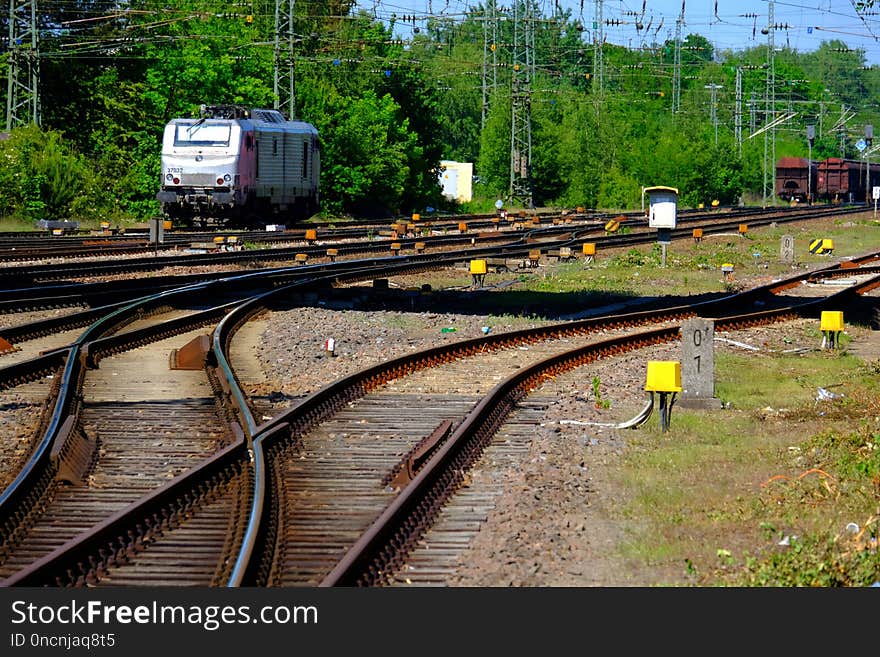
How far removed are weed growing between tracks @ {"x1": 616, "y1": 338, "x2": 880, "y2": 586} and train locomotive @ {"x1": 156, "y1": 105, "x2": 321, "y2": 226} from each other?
85.5 ft

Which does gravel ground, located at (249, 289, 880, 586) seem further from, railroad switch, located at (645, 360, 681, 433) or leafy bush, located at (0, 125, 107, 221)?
leafy bush, located at (0, 125, 107, 221)

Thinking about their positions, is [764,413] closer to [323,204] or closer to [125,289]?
[125,289]

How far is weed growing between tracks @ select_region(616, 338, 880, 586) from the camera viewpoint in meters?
7.89

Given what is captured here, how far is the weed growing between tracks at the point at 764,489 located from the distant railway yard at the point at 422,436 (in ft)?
0.10

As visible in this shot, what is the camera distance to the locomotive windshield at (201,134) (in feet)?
128

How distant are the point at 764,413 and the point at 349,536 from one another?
249 inches

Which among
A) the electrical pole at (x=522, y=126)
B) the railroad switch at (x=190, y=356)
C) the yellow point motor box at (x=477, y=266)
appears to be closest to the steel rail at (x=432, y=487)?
the railroad switch at (x=190, y=356)

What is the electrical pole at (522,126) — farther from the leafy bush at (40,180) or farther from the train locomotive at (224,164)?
the leafy bush at (40,180)

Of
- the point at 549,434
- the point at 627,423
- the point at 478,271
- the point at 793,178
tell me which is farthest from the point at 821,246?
the point at 793,178

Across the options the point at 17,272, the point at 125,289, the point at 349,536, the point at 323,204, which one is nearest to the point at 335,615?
the point at 349,536

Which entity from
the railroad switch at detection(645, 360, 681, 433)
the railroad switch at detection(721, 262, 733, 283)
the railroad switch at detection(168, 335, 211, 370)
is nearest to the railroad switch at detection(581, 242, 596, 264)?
the railroad switch at detection(721, 262, 733, 283)

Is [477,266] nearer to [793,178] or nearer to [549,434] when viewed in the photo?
[549,434]

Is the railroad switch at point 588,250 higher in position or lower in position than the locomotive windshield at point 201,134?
lower

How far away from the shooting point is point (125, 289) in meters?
22.9
